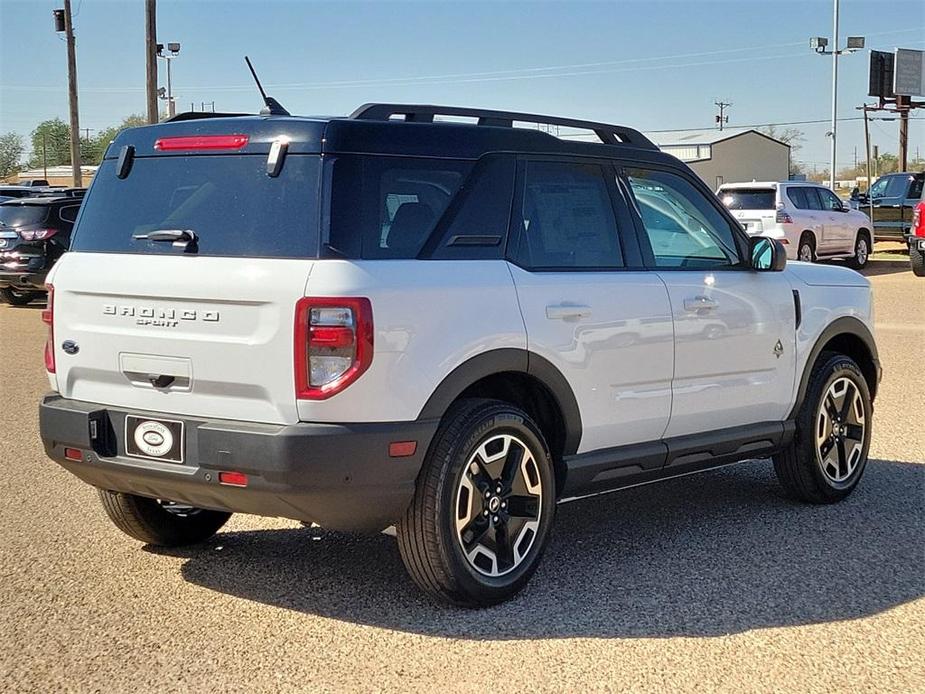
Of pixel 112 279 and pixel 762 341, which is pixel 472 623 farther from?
pixel 762 341

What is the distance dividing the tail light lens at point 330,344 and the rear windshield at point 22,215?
647 inches

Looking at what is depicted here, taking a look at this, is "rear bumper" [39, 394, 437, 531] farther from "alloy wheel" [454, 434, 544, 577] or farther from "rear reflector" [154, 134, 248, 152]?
"rear reflector" [154, 134, 248, 152]

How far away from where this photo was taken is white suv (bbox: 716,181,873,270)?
24.0m

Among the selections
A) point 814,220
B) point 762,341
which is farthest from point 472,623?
point 814,220

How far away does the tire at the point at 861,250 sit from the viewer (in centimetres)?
2703

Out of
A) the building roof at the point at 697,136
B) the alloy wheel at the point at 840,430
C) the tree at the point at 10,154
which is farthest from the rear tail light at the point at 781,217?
the tree at the point at 10,154

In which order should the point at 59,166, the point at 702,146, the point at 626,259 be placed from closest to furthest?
the point at 626,259, the point at 702,146, the point at 59,166

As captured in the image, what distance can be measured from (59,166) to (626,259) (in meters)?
126

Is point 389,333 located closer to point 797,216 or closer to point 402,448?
point 402,448

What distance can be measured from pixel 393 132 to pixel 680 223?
74.0 inches

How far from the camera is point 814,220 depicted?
24891 millimetres

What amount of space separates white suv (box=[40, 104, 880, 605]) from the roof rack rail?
0.01m

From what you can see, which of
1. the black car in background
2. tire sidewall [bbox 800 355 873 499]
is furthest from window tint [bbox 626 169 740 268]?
the black car in background

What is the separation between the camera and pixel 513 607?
5090 millimetres
